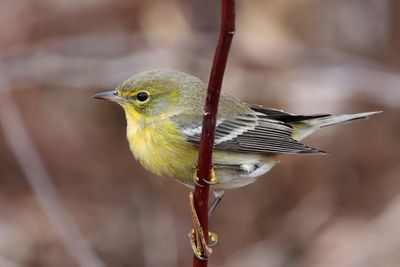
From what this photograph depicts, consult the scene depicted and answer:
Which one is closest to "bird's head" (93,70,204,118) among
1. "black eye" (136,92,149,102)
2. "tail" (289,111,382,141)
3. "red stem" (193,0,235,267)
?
"black eye" (136,92,149,102)

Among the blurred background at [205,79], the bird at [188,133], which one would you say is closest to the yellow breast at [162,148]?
the bird at [188,133]

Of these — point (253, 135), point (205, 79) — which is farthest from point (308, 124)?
point (205, 79)

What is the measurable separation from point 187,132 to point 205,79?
3.98 metres

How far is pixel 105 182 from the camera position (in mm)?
8844

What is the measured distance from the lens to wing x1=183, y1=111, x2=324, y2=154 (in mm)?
4387

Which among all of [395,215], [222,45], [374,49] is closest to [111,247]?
[395,215]

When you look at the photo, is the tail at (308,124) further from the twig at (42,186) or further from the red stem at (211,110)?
the twig at (42,186)

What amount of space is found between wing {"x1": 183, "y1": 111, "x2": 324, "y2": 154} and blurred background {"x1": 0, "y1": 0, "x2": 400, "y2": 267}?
10.2ft

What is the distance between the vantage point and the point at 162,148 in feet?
14.0

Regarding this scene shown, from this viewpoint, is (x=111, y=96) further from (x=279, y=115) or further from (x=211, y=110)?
(x=211, y=110)

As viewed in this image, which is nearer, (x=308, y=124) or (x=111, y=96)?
(x=111, y=96)

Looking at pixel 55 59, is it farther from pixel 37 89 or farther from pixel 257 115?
pixel 257 115

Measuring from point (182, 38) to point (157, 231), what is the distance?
7.00 feet

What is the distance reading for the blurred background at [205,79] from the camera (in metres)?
8.10
